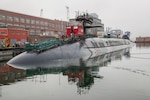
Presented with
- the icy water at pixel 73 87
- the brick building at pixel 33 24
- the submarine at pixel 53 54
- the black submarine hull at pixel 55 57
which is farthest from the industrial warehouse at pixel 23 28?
the icy water at pixel 73 87

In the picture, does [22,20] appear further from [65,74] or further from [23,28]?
[65,74]

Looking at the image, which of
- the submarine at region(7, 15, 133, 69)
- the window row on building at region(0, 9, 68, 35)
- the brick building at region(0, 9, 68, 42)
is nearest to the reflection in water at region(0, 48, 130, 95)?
the submarine at region(7, 15, 133, 69)

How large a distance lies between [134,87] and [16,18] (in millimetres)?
109827

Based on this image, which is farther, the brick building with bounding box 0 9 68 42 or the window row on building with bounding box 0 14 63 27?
the window row on building with bounding box 0 14 63 27

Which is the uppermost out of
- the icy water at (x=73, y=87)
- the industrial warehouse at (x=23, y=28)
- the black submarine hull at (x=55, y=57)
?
the industrial warehouse at (x=23, y=28)

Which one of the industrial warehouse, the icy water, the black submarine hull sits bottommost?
the icy water

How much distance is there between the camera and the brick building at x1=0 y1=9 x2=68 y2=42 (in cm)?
10728

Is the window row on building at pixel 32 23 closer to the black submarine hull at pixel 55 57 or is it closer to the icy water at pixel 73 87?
the black submarine hull at pixel 55 57

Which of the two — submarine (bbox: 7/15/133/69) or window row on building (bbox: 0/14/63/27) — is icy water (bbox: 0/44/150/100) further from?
window row on building (bbox: 0/14/63/27)

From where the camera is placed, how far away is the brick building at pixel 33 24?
107281 millimetres

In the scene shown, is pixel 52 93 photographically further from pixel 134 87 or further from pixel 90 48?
pixel 90 48

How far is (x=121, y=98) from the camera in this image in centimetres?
1378

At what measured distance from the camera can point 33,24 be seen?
431ft

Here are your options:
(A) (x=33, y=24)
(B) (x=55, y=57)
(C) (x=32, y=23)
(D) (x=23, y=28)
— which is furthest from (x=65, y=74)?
(A) (x=33, y=24)
